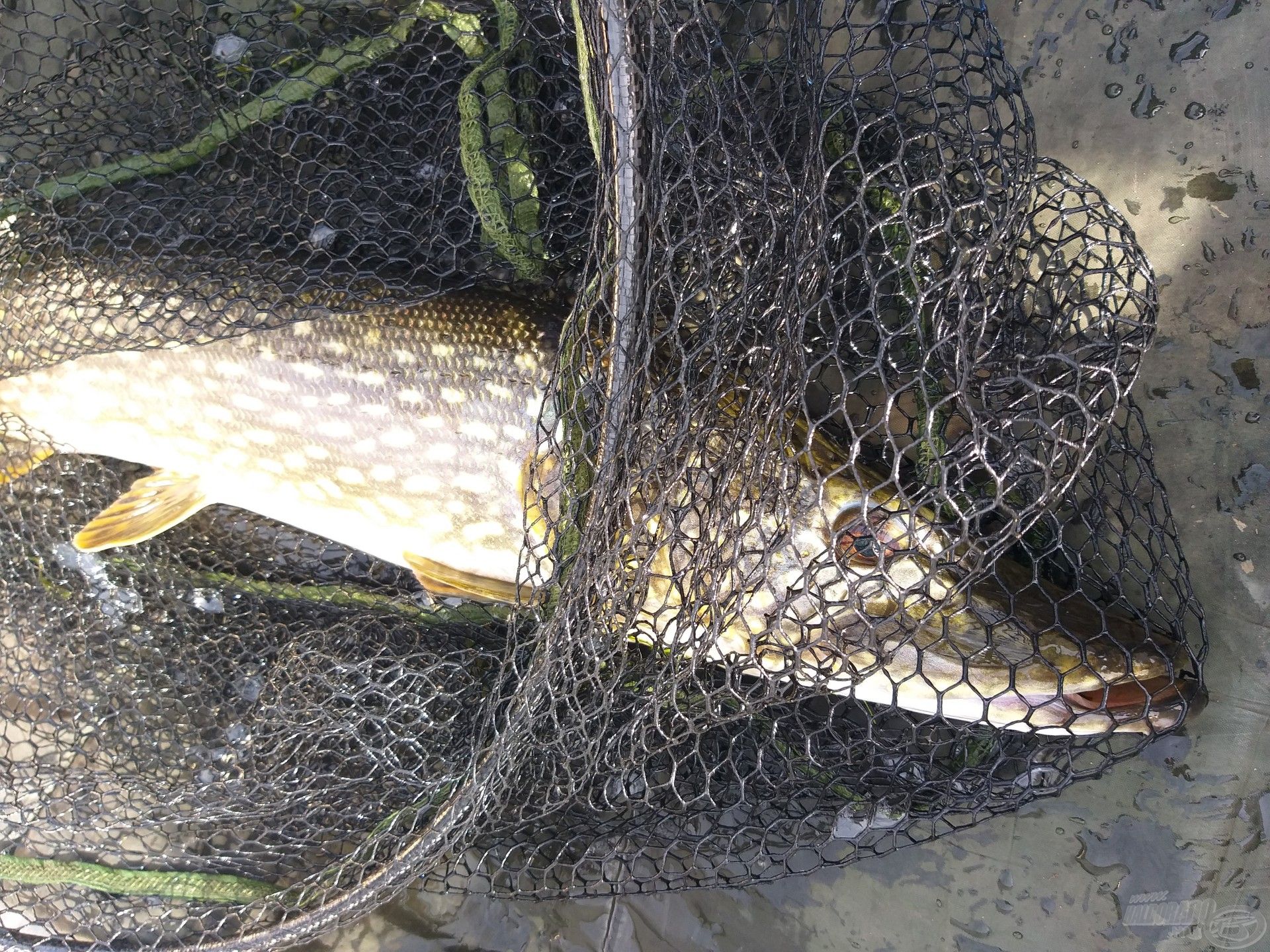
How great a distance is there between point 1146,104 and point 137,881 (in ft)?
9.04

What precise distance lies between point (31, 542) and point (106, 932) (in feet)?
3.15

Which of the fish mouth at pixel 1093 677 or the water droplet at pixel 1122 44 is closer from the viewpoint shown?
the fish mouth at pixel 1093 677

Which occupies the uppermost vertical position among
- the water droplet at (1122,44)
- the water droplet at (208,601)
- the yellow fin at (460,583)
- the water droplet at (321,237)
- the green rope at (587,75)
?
the water droplet at (1122,44)

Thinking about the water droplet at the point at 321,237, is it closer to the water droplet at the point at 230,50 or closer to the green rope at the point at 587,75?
the water droplet at the point at 230,50

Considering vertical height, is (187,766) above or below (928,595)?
below

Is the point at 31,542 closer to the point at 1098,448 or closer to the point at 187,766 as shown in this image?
the point at 187,766

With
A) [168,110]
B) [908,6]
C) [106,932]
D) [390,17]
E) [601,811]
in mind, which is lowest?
[106,932]

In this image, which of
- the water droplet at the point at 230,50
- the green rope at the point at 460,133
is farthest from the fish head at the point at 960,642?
the water droplet at the point at 230,50

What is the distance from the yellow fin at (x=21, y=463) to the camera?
188cm

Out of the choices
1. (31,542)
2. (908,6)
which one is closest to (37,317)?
(31,542)

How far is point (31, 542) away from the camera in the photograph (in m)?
1.88

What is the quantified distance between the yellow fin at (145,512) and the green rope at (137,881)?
0.75 metres

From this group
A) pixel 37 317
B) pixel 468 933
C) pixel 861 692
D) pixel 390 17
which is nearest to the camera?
pixel 861 692

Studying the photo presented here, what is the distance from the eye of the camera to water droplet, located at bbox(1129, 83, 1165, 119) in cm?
158
